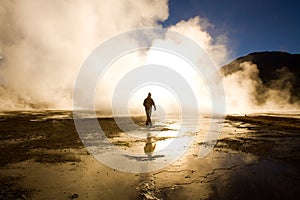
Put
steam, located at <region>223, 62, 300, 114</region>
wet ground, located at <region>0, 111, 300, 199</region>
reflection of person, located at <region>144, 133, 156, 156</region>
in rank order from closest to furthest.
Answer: wet ground, located at <region>0, 111, 300, 199</region> → reflection of person, located at <region>144, 133, 156, 156</region> → steam, located at <region>223, 62, 300, 114</region>

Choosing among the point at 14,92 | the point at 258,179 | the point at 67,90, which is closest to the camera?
the point at 258,179

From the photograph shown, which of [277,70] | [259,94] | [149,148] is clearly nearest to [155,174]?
[149,148]

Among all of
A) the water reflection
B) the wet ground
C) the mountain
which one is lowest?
the wet ground

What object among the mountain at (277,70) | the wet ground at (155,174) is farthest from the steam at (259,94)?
the wet ground at (155,174)

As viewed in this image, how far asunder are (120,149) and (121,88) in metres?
38.4

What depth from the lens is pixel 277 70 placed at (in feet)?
237

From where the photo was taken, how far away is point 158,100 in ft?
147

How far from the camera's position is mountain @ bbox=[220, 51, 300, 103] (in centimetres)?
5809

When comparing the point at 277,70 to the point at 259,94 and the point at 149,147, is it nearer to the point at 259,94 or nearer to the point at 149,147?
the point at 259,94

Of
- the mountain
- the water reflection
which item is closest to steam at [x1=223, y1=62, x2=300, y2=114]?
the mountain

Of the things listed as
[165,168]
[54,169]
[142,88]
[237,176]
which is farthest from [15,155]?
[142,88]

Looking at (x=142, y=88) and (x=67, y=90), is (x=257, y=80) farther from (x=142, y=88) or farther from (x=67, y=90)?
(x=67, y=90)

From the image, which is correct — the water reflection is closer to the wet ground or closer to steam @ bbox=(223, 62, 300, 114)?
the wet ground

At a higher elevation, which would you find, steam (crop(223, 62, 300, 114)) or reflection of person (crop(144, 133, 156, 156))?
steam (crop(223, 62, 300, 114))
